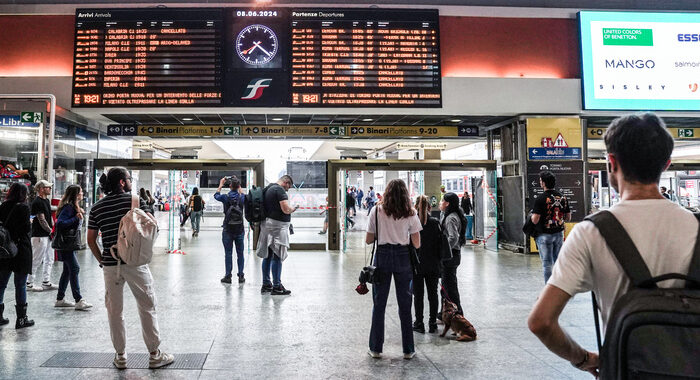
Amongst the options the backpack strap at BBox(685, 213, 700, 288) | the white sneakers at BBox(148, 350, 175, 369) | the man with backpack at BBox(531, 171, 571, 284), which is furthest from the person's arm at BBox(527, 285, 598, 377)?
the man with backpack at BBox(531, 171, 571, 284)

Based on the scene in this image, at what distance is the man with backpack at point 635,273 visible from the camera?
3.47ft

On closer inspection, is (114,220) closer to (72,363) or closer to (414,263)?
(72,363)

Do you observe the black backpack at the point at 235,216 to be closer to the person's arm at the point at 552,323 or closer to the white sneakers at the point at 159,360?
the white sneakers at the point at 159,360

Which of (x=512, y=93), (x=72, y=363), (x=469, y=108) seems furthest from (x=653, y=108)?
(x=72, y=363)

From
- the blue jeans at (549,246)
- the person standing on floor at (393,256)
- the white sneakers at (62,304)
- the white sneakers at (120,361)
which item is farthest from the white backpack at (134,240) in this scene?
the blue jeans at (549,246)

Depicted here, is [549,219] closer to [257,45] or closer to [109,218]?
[109,218]

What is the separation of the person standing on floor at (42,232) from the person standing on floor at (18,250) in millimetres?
1114

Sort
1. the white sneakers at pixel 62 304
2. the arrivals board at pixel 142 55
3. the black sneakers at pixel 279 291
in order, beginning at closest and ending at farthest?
the white sneakers at pixel 62 304 → the black sneakers at pixel 279 291 → the arrivals board at pixel 142 55

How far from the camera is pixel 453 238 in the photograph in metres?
5.02

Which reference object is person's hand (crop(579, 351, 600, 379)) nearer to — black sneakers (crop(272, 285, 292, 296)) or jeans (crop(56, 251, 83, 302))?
black sneakers (crop(272, 285, 292, 296))

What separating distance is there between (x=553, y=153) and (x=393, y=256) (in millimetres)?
8135

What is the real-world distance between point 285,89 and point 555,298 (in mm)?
7925

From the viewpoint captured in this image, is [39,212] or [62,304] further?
[39,212]

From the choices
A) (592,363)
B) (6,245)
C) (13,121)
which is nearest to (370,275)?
(592,363)
